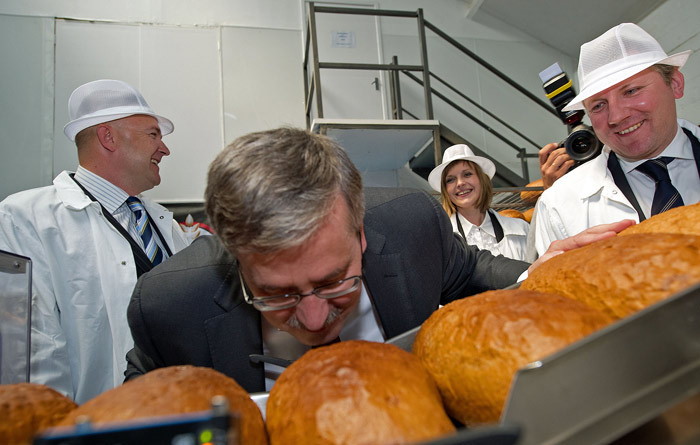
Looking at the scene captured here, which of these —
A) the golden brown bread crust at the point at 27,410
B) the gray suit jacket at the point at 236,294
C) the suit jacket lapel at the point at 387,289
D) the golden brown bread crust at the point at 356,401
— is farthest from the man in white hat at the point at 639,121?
the golden brown bread crust at the point at 27,410

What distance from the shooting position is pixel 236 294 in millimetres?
1105

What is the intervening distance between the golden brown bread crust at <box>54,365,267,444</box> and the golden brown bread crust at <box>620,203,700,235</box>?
1.90 feet

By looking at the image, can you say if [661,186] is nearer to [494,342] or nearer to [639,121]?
[639,121]

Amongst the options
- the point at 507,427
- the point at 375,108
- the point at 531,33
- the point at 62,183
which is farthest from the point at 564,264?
the point at 531,33

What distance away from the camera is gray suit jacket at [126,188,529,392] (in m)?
1.06

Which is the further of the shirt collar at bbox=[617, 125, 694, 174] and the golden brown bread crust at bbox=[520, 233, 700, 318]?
the shirt collar at bbox=[617, 125, 694, 174]

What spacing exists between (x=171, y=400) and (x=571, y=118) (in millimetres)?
2260

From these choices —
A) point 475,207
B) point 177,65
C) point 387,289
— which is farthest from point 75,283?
point 177,65

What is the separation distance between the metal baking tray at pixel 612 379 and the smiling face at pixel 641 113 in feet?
5.39

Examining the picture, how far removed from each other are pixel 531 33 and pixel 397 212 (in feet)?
19.0

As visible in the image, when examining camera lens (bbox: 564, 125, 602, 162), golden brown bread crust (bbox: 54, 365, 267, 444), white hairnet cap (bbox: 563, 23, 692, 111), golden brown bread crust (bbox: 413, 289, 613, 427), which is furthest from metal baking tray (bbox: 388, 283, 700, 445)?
camera lens (bbox: 564, 125, 602, 162)

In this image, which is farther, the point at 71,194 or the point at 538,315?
the point at 71,194

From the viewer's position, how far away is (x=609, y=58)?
5.84ft

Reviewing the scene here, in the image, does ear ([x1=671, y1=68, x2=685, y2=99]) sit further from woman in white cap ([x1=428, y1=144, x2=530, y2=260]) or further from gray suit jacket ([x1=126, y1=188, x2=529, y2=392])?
woman in white cap ([x1=428, y1=144, x2=530, y2=260])
